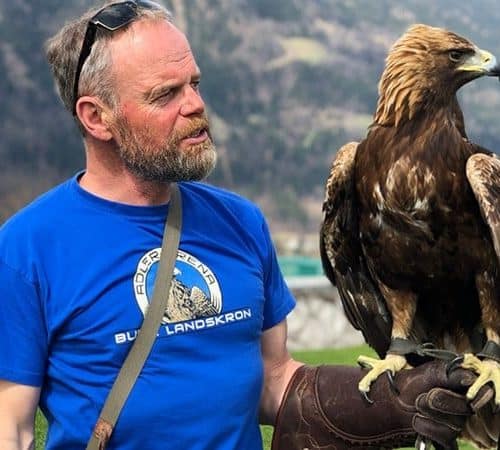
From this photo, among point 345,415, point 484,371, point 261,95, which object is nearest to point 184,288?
point 345,415

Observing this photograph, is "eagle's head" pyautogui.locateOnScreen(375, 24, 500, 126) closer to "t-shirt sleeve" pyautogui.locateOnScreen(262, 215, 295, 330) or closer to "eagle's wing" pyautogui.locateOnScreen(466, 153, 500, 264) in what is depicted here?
"eagle's wing" pyautogui.locateOnScreen(466, 153, 500, 264)

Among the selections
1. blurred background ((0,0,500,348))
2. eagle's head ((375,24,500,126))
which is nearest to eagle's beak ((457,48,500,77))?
eagle's head ((375,24,500,126))

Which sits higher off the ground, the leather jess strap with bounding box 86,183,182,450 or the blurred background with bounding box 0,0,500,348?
the leather jess strap with bounding box 86,183,182,450

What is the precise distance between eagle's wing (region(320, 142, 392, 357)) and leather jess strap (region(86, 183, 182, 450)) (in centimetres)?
110

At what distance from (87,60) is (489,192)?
4.06 feet

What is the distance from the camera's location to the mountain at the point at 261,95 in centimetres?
1478

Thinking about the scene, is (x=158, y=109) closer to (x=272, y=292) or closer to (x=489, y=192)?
(x=272, y=292)

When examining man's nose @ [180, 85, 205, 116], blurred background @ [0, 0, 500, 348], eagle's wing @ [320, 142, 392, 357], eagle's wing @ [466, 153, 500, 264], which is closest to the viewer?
man's nose @ [180, 85, 205, 116]

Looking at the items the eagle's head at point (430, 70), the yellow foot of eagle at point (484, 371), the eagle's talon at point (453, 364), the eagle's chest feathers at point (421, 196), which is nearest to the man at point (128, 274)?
the eagle's talon at point (453, 364)

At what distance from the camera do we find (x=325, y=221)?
132 inches

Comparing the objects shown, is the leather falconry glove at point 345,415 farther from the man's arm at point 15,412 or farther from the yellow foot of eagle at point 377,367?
the man's arm at point 15,412

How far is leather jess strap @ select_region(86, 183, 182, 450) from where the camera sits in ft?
6.95

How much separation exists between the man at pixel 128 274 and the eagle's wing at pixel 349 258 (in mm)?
884

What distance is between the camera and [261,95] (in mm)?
17594
